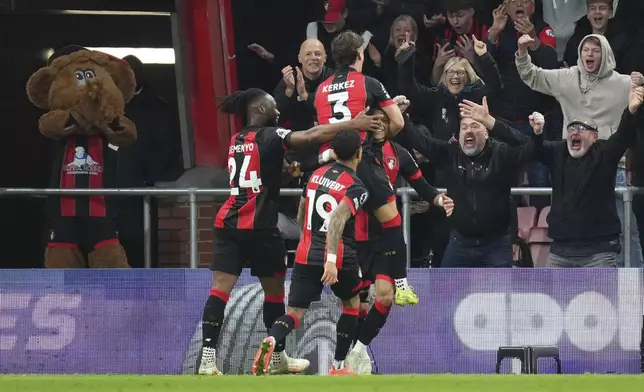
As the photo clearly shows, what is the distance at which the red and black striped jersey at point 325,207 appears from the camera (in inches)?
482

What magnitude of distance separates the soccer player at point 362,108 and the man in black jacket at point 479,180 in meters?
1.37

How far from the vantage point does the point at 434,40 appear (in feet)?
50.7

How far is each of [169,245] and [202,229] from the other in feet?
1.86

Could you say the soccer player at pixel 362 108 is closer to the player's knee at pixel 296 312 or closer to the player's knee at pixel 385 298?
the player's knee at pixel 385 298

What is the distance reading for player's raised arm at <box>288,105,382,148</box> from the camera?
12.4m

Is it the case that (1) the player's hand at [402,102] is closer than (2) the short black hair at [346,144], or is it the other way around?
(2) the short black hair at [346,144]

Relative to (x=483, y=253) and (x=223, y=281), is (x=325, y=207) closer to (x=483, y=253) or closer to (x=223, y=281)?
(x=223, y=281)

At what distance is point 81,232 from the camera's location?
588 inches

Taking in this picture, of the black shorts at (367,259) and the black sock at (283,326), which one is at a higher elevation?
the black shorts at (367,259)

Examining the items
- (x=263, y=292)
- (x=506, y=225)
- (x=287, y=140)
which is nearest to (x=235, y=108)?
(x=287, y=140)

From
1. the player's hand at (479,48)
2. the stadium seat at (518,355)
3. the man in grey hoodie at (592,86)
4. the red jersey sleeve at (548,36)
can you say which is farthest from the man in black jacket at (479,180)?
the red jersey sleeve at (548,36)

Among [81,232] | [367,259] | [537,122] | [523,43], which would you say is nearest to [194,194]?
Result: [81,232]

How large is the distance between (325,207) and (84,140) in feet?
12.0

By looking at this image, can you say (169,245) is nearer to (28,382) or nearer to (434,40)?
(434,40)
